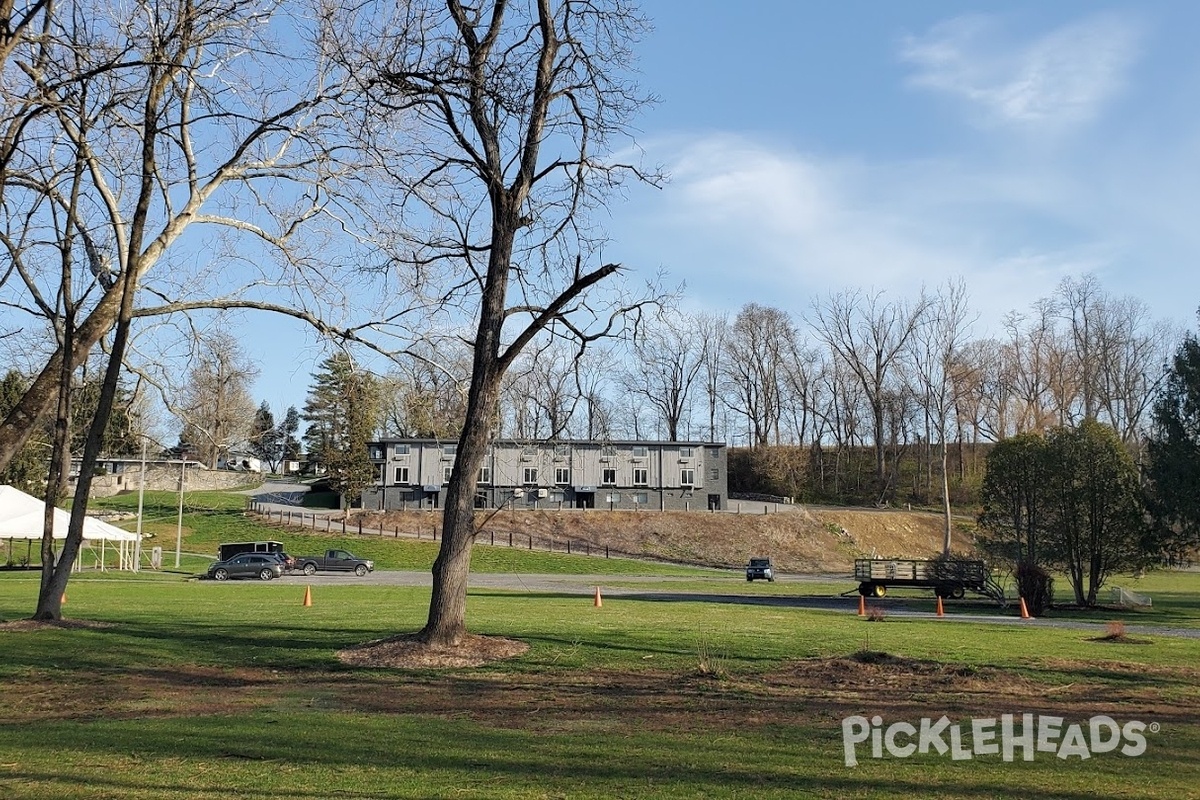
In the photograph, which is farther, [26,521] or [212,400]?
[26,521]

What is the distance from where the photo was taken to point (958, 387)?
75188 mm

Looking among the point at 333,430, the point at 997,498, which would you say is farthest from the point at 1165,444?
the point at 333,430

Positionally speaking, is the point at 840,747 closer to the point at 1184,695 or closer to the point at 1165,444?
the point at 1184,695

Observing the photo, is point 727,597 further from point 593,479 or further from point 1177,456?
point 593,479

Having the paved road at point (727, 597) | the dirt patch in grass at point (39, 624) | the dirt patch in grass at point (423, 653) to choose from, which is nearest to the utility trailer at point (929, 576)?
the paved road at point (727, 597)

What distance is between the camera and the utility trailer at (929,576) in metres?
36.6

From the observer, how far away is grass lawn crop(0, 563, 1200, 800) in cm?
725

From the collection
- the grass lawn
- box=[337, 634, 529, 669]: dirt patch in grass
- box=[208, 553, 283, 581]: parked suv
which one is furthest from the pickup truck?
box=[337, 634, 529, 669]: dirt patch in grass

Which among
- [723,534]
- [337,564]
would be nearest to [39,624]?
[337,564]

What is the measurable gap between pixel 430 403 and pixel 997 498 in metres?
29.6

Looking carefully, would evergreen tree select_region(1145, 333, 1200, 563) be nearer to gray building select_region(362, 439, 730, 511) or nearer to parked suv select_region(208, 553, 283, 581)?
parked suv select_region(208, 553, 283, 581)

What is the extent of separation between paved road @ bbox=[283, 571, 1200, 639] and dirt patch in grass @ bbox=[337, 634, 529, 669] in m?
14.1

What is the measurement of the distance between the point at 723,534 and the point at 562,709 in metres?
63.3

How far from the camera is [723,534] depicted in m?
72.4
